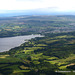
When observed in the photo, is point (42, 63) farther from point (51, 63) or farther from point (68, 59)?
point (68, 59)

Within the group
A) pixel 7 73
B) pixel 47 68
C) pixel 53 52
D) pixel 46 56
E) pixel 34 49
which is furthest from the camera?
pixel 34 49

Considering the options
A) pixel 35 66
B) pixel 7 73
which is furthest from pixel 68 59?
pixel 7 73

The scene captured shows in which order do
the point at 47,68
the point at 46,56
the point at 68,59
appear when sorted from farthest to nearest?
the point at 46,56 → the point at 68,59 → the point at 47,68

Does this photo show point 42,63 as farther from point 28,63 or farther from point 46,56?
point 46,56

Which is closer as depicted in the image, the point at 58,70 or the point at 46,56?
the point at 58,70

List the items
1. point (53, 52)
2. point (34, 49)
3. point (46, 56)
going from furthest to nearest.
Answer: point (34, 49), point (53, 52), point (46, 56)

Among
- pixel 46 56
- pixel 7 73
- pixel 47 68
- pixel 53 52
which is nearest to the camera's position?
pixel 7 73

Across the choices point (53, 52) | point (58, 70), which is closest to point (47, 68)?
point (58, 70)

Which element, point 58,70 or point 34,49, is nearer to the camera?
point 58,70
